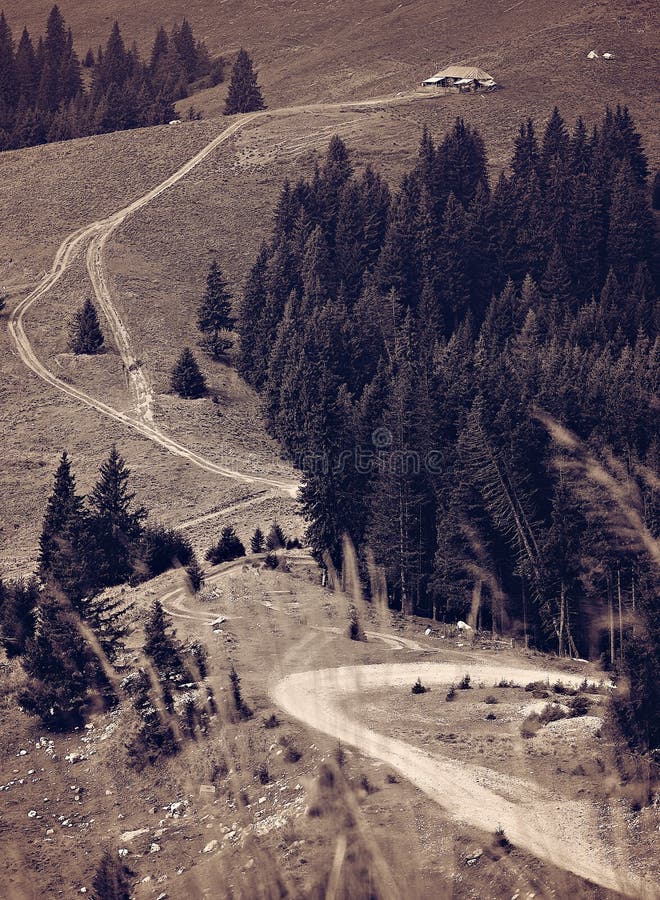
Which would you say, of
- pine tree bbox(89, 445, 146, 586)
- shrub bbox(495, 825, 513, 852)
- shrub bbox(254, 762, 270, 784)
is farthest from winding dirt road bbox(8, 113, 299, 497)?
shrub bbox(495, 825, 513, 852)

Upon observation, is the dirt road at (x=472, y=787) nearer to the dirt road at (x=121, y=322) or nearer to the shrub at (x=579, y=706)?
the shrub at (x=579, y=706)

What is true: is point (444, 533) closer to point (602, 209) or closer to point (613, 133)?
point (602, 209)

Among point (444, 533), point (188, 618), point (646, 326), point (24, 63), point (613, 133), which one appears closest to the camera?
point (188, 618)

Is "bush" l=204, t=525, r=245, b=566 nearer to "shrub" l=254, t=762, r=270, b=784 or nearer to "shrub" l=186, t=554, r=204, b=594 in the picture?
"shrub" l=186, t=554, r=204, b=594

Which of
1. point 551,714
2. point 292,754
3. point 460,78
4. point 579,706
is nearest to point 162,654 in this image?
point 292,754

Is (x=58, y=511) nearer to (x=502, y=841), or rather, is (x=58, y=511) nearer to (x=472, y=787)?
(x=472, y=787)

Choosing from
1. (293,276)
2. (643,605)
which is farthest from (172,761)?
(293,276)
